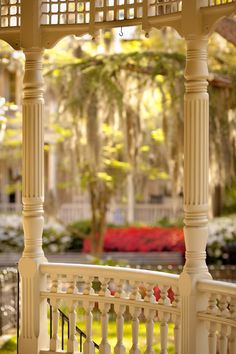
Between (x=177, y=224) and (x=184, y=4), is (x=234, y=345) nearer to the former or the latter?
(x=184, y=4)

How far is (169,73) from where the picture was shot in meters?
12.1

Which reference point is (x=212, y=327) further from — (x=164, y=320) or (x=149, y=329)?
(x=149, y=329)

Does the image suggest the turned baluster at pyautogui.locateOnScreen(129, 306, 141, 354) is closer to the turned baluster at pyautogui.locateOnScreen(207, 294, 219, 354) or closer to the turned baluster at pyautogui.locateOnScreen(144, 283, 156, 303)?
the turned baluster at pyautogui.locateOnScreen(144, 283, 156, 303)

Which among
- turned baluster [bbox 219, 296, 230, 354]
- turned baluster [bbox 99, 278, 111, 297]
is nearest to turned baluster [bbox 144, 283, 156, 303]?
turned baluster [bbox 99, 278, 111, 297]

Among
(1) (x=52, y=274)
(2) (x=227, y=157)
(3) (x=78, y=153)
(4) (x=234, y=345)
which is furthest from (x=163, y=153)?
(4) (x=234, y=345)

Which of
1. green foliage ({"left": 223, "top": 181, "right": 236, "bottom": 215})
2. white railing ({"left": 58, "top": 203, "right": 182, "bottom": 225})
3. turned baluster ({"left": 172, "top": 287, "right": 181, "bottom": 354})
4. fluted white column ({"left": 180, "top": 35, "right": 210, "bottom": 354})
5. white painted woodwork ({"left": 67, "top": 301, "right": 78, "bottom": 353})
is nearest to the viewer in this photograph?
fluted white column ({"left": 180, "top": 35, "right": 210, "bottom": 354})

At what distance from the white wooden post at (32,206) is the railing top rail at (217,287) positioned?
5.32 ft

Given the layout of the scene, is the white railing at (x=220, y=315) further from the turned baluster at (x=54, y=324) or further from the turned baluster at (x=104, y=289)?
the turned baluster at (x=54, y=324)

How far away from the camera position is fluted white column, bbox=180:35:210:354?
6.81 meters

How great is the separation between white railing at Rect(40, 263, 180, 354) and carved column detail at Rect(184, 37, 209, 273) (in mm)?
341

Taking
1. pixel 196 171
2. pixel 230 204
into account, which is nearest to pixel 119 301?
pixel 196 171

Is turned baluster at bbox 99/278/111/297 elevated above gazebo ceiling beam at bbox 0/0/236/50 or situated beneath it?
situated beneath

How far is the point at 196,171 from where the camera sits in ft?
22.5

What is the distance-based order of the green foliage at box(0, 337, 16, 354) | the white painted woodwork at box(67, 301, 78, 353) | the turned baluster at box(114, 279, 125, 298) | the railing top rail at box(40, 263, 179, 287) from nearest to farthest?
the railing top rail at box(40, 263, 179, 287), the turned baluster at box(114, 279, 125, 298), the white painted woodwork at box(67, 301, 78, 353), the green foliage at box(0, 337, 16, 354)
